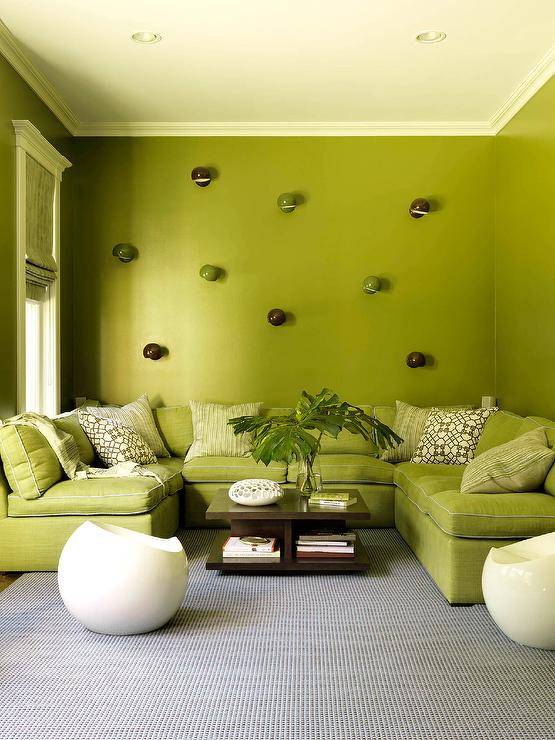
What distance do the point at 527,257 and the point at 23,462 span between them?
3.66m

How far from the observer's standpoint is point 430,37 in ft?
14.2

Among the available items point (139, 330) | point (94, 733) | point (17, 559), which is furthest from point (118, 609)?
point (139, 330)

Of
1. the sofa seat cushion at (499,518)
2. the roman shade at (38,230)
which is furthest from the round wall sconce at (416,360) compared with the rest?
the roman shade at (38,230)

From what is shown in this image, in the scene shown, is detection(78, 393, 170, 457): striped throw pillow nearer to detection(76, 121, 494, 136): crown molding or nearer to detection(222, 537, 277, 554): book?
detection(222, 537, 277, 554): book

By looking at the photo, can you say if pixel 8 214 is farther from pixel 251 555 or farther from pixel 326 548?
pixel 326 548

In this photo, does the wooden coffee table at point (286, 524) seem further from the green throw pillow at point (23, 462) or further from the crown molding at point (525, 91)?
the crown molding at point (525, 91)

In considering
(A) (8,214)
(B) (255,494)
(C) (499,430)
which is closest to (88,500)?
(B) (255,494)

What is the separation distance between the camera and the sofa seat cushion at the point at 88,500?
4.02 meters

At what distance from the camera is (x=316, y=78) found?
498 cm

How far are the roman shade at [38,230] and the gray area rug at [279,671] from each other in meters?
2.20

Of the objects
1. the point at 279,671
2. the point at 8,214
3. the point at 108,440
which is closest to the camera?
the point at 279,671

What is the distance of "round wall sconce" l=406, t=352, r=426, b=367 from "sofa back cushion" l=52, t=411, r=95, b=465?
2.63 m

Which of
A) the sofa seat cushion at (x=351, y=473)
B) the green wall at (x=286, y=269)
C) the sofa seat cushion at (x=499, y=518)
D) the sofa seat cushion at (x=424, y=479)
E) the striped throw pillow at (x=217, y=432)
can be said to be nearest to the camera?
the sofa seat cushion at (x=499, y=518)

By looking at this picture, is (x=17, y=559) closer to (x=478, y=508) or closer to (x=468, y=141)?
(x=478, y=508)
